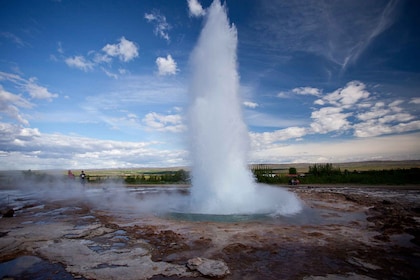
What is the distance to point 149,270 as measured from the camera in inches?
192

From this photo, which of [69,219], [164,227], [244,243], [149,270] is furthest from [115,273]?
[69,219]

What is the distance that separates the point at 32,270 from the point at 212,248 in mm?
3698

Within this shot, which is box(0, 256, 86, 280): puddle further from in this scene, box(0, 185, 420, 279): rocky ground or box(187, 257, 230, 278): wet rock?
box(187, 257, 230, 278): wet rock

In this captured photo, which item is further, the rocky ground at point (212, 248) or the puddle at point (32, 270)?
the rocky ground at point (212, 248)

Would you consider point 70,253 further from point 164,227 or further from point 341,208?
point 341,208

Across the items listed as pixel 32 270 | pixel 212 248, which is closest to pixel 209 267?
pixel 212 248

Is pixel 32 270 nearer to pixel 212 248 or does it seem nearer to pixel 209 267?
pixel 209 267

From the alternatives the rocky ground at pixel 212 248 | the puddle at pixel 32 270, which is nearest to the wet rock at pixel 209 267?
the rocky ground at pixel 212 248

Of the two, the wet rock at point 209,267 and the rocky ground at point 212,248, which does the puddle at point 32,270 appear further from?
the wet rock at point 209,267

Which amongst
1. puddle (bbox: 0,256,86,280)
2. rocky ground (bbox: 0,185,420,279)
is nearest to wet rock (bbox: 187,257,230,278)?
rocky ground (bbox: 0,185,420,279)

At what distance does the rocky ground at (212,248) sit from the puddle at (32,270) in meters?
0.02

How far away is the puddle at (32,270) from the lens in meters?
4.64

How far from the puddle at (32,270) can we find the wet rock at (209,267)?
1985 mm

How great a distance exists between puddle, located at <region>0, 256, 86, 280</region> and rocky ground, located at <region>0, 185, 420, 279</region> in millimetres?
16
